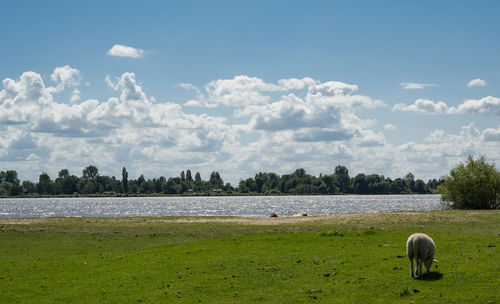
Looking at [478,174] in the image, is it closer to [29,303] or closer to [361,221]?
[361,221]

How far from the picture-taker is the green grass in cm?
2055

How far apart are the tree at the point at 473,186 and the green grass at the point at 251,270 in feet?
114

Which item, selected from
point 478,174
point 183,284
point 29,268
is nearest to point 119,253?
point 29,268

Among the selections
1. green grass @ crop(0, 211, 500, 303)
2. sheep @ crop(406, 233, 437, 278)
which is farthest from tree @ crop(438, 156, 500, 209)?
sheep @ crop(406, 233, 437, 278)

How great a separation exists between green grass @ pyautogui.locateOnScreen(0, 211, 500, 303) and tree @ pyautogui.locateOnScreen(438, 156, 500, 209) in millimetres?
34765

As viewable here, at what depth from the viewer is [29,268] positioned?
2856 centimetres

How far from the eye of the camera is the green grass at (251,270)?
67.4 feet

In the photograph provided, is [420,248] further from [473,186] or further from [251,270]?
[473,186]

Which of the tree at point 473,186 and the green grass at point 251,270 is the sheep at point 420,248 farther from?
the tree at point 473,186

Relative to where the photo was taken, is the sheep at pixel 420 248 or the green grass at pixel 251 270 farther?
the sheep at pixel 420 248

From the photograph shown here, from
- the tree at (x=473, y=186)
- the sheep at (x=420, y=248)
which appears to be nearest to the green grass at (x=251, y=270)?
the sheep at (x=420, y=248)

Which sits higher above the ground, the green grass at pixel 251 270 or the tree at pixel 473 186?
the tree at pixel 473 186

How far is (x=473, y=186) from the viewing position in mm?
73750

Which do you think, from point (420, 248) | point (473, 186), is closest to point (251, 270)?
point (420, 248)
